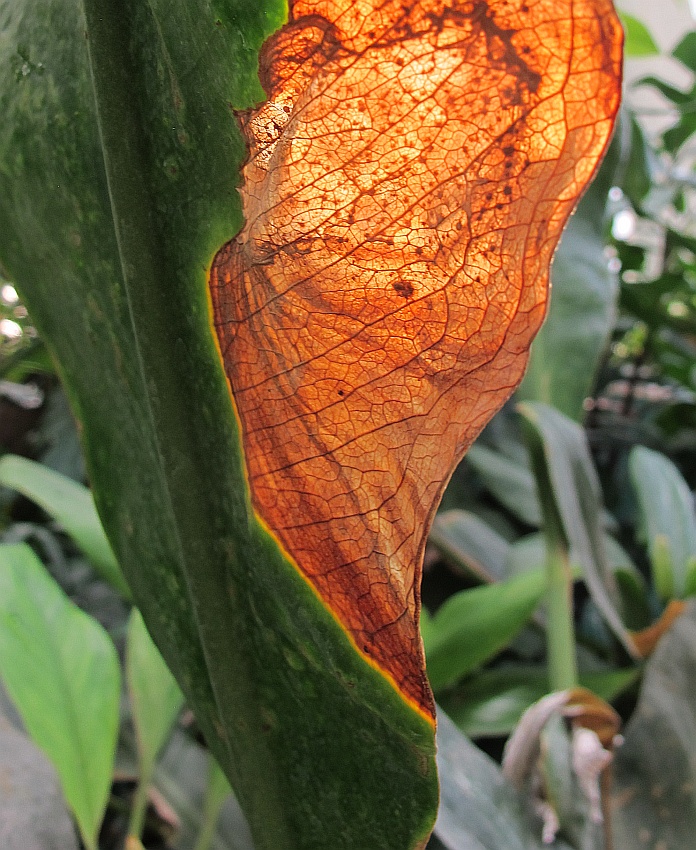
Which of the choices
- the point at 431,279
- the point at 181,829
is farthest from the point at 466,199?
the point at 181,829

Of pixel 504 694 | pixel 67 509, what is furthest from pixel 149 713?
pixel 504 694

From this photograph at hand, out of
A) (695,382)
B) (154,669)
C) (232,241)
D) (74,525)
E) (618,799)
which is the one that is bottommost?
(618,799)

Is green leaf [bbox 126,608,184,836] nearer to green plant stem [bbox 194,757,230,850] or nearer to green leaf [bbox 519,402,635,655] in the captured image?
green plant stem [bbox 194,757,230,850]

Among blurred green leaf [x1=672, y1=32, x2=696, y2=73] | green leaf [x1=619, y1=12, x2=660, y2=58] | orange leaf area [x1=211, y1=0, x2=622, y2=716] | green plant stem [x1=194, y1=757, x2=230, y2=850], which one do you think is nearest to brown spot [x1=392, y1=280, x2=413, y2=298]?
orange leaf area [x1=211, y1=0, x2=622, y2=716]

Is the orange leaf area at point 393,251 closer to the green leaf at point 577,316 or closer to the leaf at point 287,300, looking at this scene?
the leaf at point 287,300

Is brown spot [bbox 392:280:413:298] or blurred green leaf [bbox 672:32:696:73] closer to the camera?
brown spot [bbox 392:280:413:298]

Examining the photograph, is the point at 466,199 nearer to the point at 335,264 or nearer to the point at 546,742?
the point at 335,264
